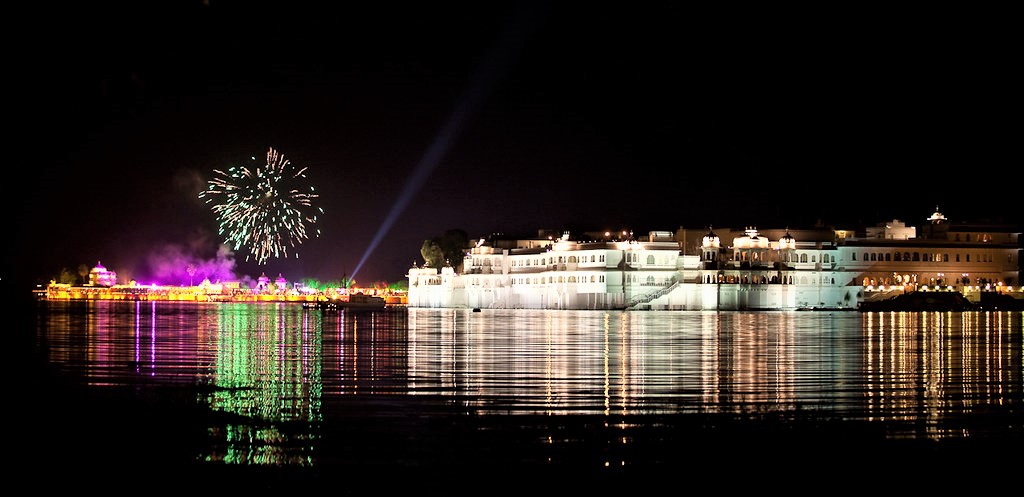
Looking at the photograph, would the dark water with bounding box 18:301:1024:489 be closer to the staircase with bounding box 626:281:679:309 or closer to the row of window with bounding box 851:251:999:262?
the staircase with bounding box 626:281:679:309

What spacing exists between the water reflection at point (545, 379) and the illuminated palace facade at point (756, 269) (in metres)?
65.7

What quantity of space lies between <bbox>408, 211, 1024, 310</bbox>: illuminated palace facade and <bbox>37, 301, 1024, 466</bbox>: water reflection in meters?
65.7

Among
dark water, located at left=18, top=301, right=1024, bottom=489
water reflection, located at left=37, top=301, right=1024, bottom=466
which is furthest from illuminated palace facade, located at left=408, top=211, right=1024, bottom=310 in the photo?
dark water, located at left=18, top=301, right=1024, bottom=489

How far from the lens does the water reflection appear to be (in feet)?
55.3

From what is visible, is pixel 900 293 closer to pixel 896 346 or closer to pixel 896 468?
pixel 896 346

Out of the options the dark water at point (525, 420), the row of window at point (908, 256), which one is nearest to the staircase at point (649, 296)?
the row of window at point (908, 256)

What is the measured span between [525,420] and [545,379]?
6.28 metres

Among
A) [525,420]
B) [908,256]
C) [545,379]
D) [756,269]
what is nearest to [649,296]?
[756,269]

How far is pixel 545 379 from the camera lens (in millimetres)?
22781

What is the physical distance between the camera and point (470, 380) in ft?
74.6

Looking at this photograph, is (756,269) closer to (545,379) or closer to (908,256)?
(908,256)

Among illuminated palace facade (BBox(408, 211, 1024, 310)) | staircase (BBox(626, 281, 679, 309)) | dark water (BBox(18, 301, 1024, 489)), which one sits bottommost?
dark water (BBox(18, 301, 1024, 489))

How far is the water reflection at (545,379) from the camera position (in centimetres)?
1684

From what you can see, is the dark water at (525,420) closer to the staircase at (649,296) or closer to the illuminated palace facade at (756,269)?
the staircase at (649,296)
